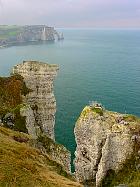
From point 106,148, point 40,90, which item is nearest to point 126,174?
point 106,148

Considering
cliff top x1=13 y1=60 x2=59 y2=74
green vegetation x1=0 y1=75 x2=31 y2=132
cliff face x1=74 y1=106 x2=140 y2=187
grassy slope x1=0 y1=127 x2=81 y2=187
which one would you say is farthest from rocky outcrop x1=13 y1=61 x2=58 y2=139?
grassy slope x1=0 y1=127 x2=81 y2=187

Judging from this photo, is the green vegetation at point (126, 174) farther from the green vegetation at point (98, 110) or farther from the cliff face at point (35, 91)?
the cliff face at point (35, 91)

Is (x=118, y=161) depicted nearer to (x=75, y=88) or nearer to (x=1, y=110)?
(x=1, y=110)

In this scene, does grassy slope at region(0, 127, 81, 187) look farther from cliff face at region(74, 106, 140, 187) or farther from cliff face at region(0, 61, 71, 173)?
cliff face at region(0, 61, 71, 173)

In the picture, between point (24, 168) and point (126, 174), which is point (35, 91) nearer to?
point (126, 174)

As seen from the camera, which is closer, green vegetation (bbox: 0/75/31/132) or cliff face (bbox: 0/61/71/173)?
green vegetation (bbox: 0/75/31/132)

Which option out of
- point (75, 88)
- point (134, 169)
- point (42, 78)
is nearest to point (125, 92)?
point (75, 88)
